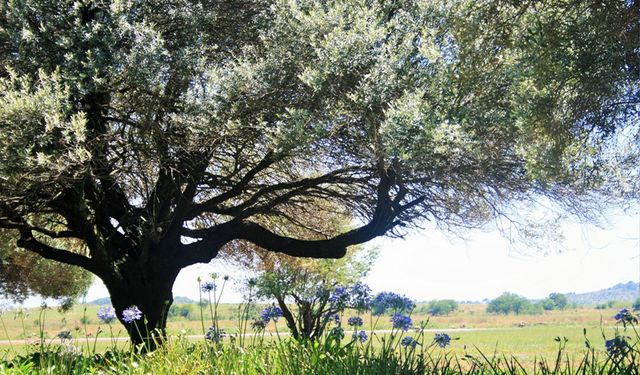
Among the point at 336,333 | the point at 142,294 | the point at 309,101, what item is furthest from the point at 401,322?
the point at 142,294

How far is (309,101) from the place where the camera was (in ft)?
30.8

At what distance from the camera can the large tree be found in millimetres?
7113

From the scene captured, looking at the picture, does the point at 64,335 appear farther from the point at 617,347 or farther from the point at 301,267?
the point at 301,267

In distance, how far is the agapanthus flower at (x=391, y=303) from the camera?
6.11m

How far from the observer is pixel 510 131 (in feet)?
30.9

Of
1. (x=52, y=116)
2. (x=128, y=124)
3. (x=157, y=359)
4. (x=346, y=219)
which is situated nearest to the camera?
(x=157, y=359)

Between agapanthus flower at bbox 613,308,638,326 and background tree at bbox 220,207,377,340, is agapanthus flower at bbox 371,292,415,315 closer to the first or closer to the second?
agapanthus flower at bbox 613,308,638,326

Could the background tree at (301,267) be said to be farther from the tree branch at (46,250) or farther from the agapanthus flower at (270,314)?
the agapanthus flower at (270,314)

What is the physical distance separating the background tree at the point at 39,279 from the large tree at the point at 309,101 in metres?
6.23

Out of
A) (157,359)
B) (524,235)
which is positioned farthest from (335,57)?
(524,235)

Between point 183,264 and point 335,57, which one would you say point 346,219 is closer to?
point 183,264

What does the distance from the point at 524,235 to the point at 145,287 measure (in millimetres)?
7000

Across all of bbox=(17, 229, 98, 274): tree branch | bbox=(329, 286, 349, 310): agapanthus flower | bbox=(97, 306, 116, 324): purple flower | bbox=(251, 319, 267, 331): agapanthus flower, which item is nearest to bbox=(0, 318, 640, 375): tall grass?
bbox=(251, 319, 267, 331): agapanthus flower

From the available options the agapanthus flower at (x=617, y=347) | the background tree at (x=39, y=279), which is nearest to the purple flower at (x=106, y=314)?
the agapanthus flower at (x=617, y=347)
